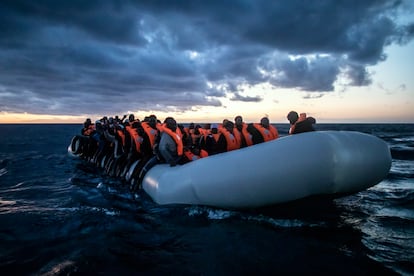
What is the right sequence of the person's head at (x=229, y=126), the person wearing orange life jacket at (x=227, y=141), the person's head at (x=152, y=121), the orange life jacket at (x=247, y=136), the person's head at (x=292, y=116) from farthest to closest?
the person's head at (x=152, y=121) < the person's head at (x=229, y=126) < the orange life jacket at (x=247, y=136) < the person wearing orange life jacket at (x=227, y=141) < the person's head at (x=292, y=116)

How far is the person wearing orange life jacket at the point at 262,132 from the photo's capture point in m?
6.70

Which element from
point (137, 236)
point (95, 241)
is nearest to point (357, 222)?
point (137, 236)

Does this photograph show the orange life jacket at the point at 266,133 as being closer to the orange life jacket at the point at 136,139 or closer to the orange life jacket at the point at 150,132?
the orange life jacket at the point at 150,132

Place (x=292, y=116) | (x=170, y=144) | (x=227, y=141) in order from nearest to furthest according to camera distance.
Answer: (x=292, y=116) < (x=170, y=144) < (x=227, y=141)

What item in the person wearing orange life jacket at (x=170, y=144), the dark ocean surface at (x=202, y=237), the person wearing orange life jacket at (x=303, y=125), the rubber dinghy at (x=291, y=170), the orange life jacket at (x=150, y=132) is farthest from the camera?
the orange life jacket at (x=150, y=132)

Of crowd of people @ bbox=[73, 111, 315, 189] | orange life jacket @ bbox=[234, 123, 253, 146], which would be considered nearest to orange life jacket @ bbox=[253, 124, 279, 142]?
crowd of people @ bbox=[73, 111, 315, 189]

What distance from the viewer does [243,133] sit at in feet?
22.5

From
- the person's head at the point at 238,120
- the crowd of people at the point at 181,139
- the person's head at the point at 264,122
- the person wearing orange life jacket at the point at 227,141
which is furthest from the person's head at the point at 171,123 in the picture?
the person's head at the point at 264,122

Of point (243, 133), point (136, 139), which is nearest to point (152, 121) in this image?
point (136, 139)

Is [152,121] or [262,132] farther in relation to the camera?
[152,121]

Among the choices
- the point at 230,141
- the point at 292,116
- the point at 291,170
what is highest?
the point at 292,116

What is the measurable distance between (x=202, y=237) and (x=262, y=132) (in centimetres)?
312

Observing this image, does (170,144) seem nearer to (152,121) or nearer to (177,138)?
(177,138)

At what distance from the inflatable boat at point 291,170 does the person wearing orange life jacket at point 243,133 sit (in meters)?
1.93
